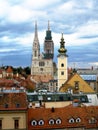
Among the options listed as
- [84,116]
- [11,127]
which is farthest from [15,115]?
[84,116]

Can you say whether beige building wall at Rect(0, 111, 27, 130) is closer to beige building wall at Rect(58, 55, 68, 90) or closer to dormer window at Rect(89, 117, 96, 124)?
dormer window at Rect(89, 117, 96, 124)

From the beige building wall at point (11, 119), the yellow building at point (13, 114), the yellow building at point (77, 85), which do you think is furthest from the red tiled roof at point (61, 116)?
the yellow building at point (77, 85)

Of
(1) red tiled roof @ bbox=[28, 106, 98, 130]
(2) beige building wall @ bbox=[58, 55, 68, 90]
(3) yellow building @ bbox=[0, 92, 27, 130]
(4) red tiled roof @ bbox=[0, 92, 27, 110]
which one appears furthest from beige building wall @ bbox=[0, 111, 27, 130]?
(2) beige building wall @ bbox=[58, 55, 68, 90]

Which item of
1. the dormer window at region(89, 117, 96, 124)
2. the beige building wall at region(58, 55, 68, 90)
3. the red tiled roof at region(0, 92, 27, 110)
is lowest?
the dormer window at region(89, 117, 96, 124)

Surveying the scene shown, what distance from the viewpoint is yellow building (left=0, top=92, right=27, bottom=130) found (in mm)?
55438

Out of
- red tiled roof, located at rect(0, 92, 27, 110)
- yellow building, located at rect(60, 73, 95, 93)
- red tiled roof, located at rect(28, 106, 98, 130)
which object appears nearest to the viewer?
red tiled roof, located at rect(0, 92, 27, 110)

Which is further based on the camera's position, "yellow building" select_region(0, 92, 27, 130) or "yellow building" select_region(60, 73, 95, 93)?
"yellow building" select_region(60, 73, 95, 93)

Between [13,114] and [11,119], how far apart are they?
0.68 m

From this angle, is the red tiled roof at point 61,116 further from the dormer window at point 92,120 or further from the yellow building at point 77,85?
the yellow building at point 77,85

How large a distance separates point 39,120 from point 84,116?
21.1 feet

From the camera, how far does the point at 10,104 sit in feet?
185

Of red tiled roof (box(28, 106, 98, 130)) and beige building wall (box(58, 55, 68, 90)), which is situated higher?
beige building wall (box(58, 55, 68, 90))

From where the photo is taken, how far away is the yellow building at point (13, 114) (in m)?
55.4

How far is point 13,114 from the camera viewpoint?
55.8 m
